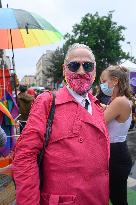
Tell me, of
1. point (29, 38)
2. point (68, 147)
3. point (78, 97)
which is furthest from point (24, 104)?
point (68, 147)

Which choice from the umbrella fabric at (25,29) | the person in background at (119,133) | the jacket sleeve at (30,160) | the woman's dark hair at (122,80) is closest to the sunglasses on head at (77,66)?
the jacket sleeve at (30,160)

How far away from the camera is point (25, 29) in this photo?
5.47 metres

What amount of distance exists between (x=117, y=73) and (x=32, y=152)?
59.6 inches

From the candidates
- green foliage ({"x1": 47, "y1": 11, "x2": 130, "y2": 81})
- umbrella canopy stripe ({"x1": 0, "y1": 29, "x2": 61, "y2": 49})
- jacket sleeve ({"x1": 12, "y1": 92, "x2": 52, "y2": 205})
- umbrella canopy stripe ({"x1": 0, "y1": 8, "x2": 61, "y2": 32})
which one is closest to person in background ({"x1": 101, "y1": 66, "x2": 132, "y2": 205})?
jacket sleeve ({"x1": 12, "y1": 92, "x2": 52, "y2": 205})

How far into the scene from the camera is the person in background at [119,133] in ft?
10.6

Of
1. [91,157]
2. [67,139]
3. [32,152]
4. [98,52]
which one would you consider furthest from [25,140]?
[98,52]

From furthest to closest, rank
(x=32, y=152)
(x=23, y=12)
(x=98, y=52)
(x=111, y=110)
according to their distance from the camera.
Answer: (x=98, y=52) < (x=23, y=12) < (x=111, y=110) < (x=32, y=152)

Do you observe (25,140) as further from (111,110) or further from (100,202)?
(111,110)

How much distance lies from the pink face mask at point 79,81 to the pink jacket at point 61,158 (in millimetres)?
89

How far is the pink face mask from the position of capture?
7.43 ft

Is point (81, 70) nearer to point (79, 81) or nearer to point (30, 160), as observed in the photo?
point (79, 81)

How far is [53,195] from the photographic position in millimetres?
2076

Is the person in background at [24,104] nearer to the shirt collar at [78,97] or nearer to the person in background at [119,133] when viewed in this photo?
the person in background at [119,133]

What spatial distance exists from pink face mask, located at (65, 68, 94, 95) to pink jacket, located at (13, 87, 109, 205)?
89mm
